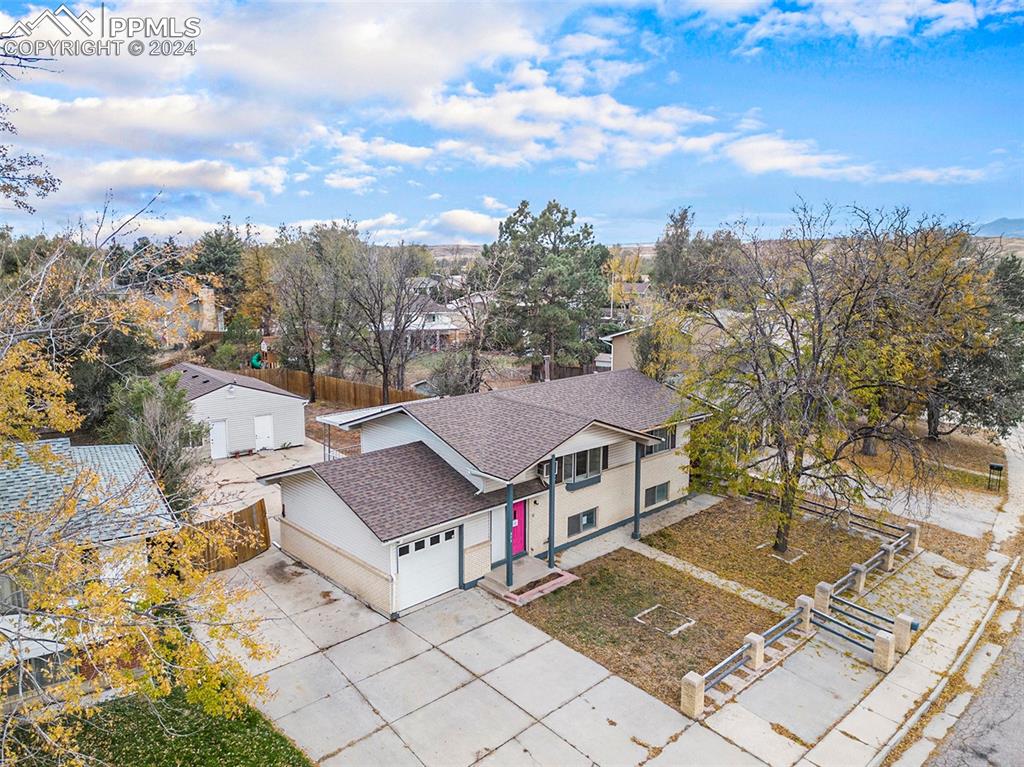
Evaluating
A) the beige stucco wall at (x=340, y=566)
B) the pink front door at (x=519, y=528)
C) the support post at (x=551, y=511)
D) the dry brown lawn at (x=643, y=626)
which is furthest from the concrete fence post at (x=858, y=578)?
the beige stucco wall at (x=340, y=566)

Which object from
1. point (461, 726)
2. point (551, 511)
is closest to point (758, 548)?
point (551, 511)

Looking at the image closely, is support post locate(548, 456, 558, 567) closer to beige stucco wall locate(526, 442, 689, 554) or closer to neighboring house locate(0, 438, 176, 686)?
beige stucco wall locate(526, 442, 689, 554)

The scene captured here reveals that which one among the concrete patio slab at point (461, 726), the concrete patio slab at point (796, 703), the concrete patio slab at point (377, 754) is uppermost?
the concrete patio slab at point (377, 754)

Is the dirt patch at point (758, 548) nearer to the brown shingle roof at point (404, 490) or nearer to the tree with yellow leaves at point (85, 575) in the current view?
the brown shingle roof at point (404, 490)

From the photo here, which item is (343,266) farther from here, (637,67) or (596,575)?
(596,575)

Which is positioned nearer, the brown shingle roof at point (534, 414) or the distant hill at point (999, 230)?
the brown shingle roof at point (534, 414)

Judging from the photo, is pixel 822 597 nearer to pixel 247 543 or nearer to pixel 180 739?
pixel 180 739
